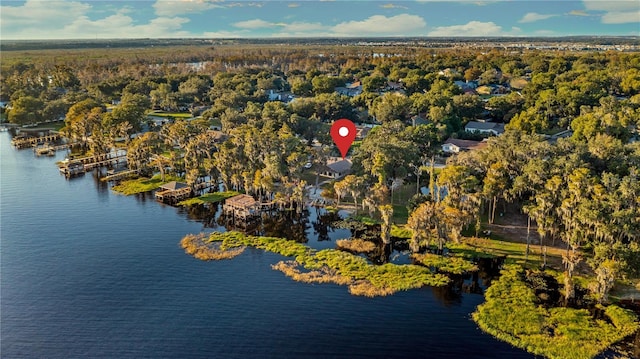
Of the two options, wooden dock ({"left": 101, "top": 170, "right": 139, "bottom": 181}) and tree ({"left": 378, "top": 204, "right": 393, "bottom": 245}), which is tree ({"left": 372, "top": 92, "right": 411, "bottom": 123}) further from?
tree ({"left": 378, "top": 204, "right": 393, "bottom": 245})

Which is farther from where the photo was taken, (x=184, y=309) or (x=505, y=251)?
(x=505, y=251)

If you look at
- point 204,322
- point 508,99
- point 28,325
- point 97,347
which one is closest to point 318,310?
point 204,322

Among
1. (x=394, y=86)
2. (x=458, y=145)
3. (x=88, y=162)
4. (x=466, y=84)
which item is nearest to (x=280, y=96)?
(x=394, y=86)

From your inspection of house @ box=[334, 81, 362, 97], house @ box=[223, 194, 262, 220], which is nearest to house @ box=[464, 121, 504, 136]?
house @ box=[334, 81, 362, 97]

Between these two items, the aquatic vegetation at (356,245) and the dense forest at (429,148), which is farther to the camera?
the aquatic vegetation at (356,245)

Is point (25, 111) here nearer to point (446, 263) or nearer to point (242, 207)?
point (242, 207)

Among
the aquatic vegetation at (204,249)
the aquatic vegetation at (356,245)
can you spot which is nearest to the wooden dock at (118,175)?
the aquatic vegetation at (204,249)

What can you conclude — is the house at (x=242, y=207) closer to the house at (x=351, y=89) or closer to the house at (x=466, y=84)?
the house at (x=351, y=89)
